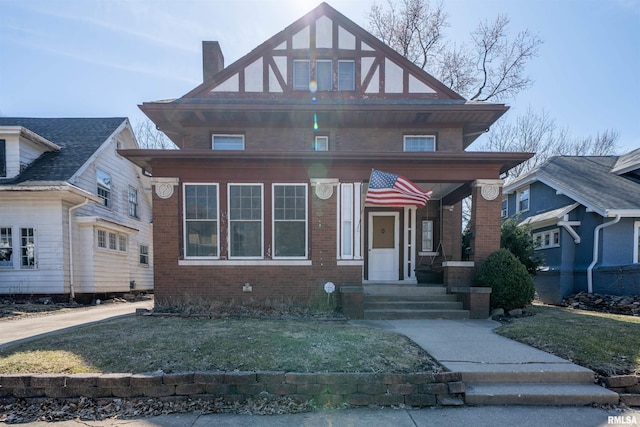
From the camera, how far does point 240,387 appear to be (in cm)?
398

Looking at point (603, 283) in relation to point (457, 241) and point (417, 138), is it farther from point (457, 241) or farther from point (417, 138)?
point (417, 138)

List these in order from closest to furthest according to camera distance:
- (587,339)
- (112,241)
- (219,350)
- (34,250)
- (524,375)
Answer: (524,375) < (219,350) < (587,339) < (34,250) < (112,241)

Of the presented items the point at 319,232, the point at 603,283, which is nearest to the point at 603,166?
the point at 603,283

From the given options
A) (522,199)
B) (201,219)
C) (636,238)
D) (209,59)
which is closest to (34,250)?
(201,219)

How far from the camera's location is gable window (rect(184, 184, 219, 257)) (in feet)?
27.9

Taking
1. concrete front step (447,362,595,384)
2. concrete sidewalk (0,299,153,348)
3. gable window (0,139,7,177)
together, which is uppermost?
gable window (0,139,7,177)

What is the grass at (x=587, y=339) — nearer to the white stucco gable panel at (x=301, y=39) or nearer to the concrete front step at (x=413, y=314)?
the concrete front step at (x=413, y=314)

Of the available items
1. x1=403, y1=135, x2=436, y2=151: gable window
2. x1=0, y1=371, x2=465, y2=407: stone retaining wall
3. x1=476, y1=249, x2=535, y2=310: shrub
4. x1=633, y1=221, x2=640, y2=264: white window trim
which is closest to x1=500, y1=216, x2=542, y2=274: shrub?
x1=476, y1=249, x2=535, y2=310: shrub

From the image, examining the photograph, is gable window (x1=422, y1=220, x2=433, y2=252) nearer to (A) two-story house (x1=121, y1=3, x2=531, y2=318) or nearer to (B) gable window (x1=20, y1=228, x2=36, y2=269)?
(A) two-story house (x1=121, y1=3, x2=531, y2=318)

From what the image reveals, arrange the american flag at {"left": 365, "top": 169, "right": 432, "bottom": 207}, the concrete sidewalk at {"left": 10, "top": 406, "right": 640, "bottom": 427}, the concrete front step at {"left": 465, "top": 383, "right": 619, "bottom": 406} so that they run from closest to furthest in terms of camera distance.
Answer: the concrete sidewalk at {"left": 10, "top": 406, "right": 640, "bottom": 427}
the concrete front step at {"left": 465, "top": 383, "right": 619, "bottom": 406}
the american flag at {"left": 365, "top": 169, "right": 432, "bottom": 207}

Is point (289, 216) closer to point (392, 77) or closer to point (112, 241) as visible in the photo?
point (392, 77)

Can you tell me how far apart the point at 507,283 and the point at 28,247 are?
15.0 m

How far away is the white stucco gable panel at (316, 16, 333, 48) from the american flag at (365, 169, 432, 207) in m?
6.29

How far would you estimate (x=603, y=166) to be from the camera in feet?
51.7
